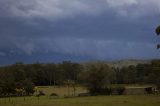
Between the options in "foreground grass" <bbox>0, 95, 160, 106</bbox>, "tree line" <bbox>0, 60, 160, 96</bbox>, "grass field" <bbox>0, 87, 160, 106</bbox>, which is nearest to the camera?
"foreground grass" <bbox>0, 95, 160, 106</bbox>

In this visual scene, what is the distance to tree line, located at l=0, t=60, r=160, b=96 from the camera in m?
125

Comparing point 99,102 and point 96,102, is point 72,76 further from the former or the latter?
point 99,102

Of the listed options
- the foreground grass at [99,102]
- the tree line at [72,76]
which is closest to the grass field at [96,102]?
the foreground grass at [99,102]

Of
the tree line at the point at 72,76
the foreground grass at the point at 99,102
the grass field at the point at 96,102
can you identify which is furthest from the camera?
the tree line at the point at 72,76

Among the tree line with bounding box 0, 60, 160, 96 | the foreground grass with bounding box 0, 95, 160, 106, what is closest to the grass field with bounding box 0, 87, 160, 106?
the foreground grass with bounding box 0, 95, 160, 106

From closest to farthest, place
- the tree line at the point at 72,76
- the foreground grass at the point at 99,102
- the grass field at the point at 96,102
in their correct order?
the foreground grass at the point at 99,102 < the grass field at the point at 96,102 < the tree line at the point at 72,76

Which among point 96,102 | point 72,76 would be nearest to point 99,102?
point 96,102

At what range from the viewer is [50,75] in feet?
537

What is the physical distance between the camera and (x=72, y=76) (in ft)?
628

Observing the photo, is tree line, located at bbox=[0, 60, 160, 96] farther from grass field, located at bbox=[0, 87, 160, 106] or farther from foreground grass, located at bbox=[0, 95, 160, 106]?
foreground grass, located at bbox=[0, 95, 160, 106]

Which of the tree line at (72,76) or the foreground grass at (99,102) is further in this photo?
the tree line at (72,76)

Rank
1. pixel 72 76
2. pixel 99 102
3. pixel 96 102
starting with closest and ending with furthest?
pixel 99 102 < pixel 96 102 < pixel 72 76

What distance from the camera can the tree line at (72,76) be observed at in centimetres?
12549

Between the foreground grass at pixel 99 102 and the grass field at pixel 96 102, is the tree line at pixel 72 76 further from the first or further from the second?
the foreground grass at pixel 99 102
